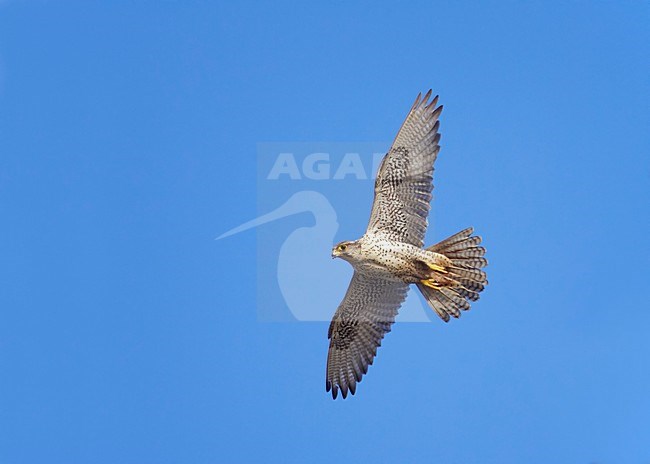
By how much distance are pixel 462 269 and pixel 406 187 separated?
3.52 feet

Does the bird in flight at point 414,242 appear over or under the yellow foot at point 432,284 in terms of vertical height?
over

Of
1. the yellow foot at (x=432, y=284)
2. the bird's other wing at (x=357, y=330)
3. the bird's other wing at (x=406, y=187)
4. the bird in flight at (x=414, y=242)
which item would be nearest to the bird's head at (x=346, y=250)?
the bird in flight at (x=414, y=242)

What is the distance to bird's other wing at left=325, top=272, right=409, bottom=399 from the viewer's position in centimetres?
1275

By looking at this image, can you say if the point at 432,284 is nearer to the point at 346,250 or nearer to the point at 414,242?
the point at 414,242

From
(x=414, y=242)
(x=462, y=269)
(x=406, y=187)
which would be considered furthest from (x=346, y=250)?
(x=462, y=269)

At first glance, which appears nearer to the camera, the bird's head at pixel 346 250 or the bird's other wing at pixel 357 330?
the bird's head at pixel 346 250

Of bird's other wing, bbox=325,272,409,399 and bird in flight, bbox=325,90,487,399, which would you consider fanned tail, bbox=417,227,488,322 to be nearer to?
bird in flight, bbox=325,90,487,399

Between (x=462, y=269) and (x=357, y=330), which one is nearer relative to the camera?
(x=462, y=269)

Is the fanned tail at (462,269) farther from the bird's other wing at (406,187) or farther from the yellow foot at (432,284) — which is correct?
the bird's other wing at (406,187)

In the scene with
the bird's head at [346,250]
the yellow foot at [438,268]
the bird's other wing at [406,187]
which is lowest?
the yellow foot at [438,268]

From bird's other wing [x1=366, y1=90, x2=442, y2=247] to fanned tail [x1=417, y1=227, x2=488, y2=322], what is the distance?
1.15 feet

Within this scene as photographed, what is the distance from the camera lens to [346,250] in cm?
1202

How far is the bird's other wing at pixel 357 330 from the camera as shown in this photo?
1275cm

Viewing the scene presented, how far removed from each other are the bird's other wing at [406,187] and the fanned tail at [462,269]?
0.35 metres
